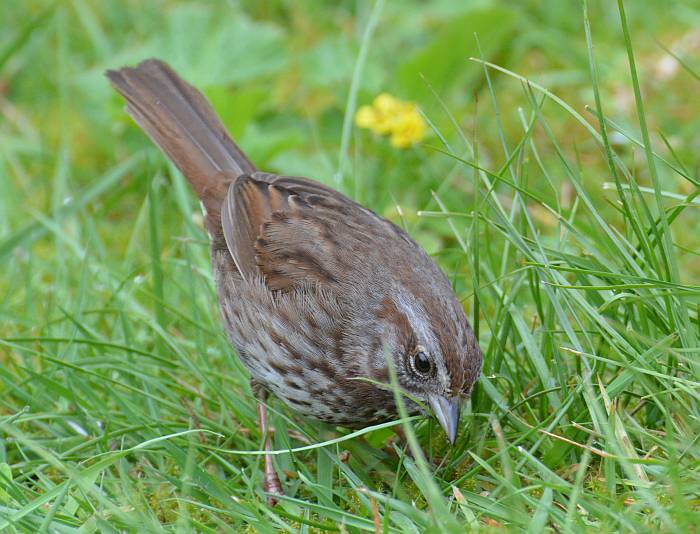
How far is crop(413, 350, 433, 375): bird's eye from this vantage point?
3.53 meters

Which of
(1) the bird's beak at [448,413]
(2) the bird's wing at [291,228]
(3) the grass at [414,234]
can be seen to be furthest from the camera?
(2) the bird's wing at [291,228]

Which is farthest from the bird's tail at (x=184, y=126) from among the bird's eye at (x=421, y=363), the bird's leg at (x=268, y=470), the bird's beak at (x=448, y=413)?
the bird's beak at (x=448, y=413)

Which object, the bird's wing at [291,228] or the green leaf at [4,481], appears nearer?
the green leaf at [4,481]

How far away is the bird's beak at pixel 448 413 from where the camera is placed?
3.49 m

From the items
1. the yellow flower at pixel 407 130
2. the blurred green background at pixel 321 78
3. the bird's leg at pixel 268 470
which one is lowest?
the bird's leg at pixel 268 470

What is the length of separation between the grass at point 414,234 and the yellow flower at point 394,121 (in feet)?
0.79

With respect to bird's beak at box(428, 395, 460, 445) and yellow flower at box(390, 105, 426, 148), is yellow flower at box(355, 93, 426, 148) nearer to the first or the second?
yellow flower at box(390, 105, 426, 148)

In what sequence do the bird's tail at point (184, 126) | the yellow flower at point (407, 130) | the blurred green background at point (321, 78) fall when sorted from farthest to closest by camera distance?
the blurred green background at point (321, 78), the yellow flower at point (407, 130), the bird's tail at point (184, 126)

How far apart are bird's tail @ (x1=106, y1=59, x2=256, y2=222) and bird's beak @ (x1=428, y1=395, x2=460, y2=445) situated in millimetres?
1759

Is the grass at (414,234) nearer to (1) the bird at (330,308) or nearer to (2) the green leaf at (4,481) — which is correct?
(2) the green leaf at (4,481)

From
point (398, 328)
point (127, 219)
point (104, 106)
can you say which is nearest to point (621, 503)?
point (398, 328)

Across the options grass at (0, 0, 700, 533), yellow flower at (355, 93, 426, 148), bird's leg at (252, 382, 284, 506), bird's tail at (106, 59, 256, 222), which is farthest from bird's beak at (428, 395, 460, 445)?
yellow flower at (355, 93, 426, 148)

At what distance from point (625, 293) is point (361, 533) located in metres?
1.14

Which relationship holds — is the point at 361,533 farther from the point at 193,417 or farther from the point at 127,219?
the point at 127,219
